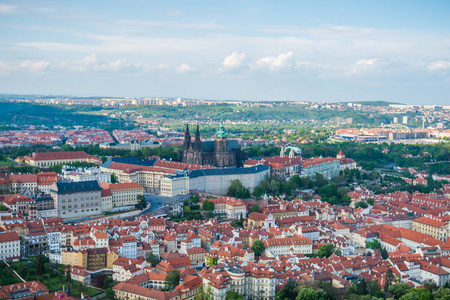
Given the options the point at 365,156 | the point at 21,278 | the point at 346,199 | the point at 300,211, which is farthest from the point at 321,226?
the point at 365,156

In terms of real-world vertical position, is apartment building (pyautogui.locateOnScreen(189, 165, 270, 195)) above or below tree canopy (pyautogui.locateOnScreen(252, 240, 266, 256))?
above

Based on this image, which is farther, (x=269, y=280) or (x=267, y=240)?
(x=267, y=240)

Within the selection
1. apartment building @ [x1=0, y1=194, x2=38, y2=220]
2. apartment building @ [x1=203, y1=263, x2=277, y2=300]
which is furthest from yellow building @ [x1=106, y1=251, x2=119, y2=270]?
apartment building @ [x1=0, y1=194, x2=38, y2=220]

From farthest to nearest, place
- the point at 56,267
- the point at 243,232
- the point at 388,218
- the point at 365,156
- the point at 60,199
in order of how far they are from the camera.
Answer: the point at 365,156
the point at 388,218
the point at 60,199
the point at 243,232
the point at 56,267

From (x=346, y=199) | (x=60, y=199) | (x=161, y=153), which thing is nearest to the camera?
(x=60, y=199)

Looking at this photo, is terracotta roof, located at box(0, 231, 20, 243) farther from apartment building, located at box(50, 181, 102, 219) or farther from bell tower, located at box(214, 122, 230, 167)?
bell tower, located at box(214, 122, 230, 167)

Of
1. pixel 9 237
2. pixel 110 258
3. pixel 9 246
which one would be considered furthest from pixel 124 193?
pixel 9 246

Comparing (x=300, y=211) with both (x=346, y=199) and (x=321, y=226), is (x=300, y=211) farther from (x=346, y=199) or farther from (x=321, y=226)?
(x=346, y=199)

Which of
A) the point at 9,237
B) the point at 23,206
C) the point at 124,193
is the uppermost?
the point at 124,193

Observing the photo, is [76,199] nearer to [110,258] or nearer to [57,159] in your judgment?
[110,258]
